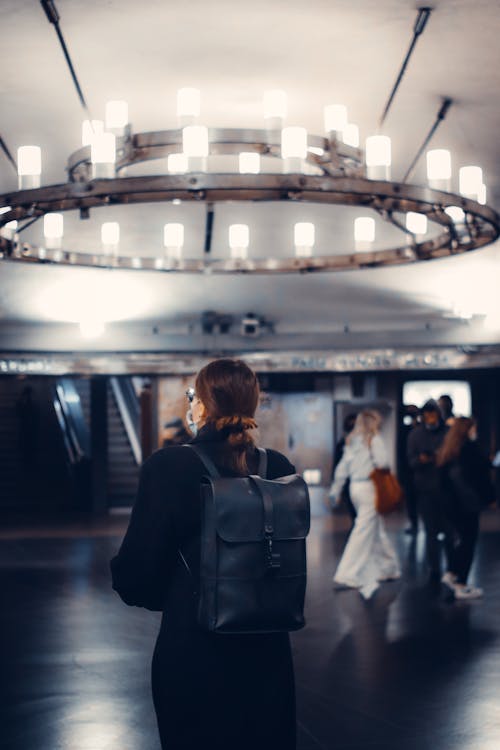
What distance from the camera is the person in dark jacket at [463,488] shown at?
8172 millimetres

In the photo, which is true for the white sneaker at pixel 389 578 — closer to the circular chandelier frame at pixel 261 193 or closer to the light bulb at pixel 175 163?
the circular chandelier frame at pixel 261 193

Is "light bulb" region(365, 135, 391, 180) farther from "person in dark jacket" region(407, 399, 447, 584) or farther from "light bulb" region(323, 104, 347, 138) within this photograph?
"person in dark jacket" region(407, 399, 447, 584)

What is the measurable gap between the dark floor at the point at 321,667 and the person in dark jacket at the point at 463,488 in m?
0.29

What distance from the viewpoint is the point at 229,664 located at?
8.25 feet

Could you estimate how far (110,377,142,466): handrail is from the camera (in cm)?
1991

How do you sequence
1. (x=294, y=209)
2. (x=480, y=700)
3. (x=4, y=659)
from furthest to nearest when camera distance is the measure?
(x=294, y=209), (x=4, y=659), (x=480, y=700)

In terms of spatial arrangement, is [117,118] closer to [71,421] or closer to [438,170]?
Result: [438,170]

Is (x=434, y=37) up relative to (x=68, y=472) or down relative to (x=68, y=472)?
up

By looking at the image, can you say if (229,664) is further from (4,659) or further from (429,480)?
(429,480)

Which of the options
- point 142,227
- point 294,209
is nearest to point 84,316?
point 142,227

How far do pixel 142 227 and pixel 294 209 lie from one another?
154 centimetres

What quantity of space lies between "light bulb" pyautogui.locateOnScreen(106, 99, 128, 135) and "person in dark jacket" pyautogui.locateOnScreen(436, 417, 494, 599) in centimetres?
417

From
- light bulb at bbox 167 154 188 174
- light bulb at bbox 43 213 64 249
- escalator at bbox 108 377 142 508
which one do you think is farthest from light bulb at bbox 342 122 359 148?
escalator at bbox 108 377 142 508

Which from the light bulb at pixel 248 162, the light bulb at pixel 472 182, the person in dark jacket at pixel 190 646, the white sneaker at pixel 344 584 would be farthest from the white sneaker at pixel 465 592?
the person in dark jacket at pixel 190 646
